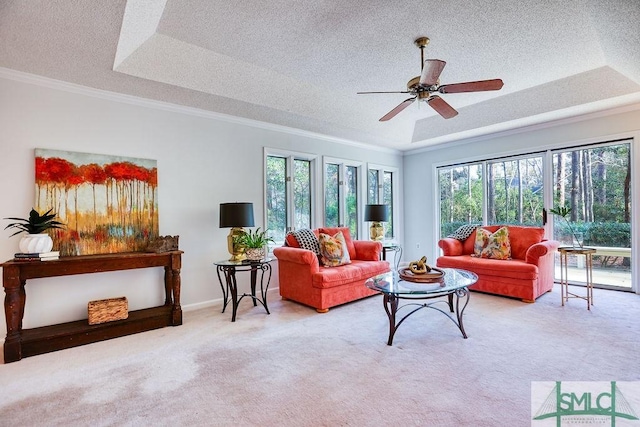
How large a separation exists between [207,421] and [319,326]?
1.60m

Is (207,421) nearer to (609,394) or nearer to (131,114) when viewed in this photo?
(609,394)

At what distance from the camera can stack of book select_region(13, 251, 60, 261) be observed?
106 inches

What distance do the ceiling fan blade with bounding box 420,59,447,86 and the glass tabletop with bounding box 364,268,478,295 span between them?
172 cm

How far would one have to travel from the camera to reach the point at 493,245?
455cm

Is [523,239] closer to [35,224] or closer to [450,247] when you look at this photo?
[450,247]

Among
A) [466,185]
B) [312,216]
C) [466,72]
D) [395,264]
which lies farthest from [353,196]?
[466,72]

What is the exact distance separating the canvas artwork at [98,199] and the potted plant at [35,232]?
246 mm

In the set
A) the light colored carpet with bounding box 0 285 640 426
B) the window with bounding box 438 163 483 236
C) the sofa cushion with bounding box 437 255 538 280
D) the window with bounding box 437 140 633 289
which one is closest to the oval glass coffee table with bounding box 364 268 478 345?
the light colored carpet with bounding box 0 285 640 426

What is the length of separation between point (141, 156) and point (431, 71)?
10.3ft

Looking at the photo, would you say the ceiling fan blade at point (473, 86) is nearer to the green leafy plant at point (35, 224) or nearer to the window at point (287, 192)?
the window at point (287, 192)

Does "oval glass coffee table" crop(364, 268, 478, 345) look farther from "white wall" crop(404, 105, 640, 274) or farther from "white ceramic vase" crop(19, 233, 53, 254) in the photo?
"white wall" crop(404, 105, 640, 274)

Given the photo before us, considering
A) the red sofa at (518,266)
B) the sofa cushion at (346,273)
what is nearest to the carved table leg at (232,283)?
the sofa cushion at (346,273)

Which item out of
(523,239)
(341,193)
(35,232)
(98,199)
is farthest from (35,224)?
(523,239)

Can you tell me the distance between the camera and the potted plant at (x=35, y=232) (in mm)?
2699
